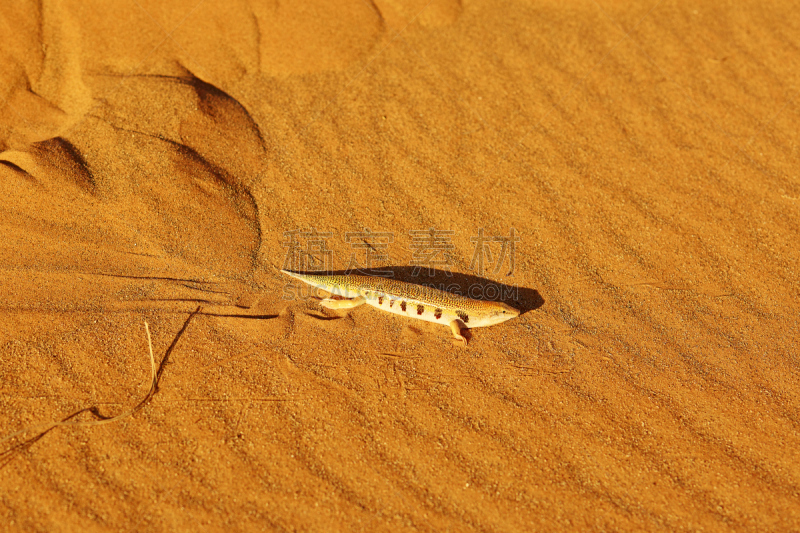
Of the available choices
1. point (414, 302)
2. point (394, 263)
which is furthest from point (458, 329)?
point (394, 263)

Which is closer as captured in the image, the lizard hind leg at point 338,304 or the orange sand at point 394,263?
the orange sand at point 394,263

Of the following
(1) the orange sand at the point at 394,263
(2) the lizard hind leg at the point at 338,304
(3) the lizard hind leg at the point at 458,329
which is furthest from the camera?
(2) the lizard hind leg at the point at 338,304

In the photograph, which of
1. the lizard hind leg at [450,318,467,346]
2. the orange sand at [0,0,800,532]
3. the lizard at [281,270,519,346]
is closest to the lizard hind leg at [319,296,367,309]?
the lizard at [281,270,519,346]

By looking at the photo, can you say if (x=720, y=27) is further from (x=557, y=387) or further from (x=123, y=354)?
(x=123, y=354)

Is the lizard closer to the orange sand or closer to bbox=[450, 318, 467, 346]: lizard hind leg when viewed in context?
bbox=[450, 318, 467, 346]: lizard hind leg

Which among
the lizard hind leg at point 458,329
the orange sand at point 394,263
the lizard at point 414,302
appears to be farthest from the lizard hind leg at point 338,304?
the lizard hind leg at point 458,329

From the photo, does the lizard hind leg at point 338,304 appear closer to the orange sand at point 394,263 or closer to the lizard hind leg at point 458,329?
the orange sand at point 394,263

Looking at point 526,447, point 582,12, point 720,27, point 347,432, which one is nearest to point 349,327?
point 347,432
